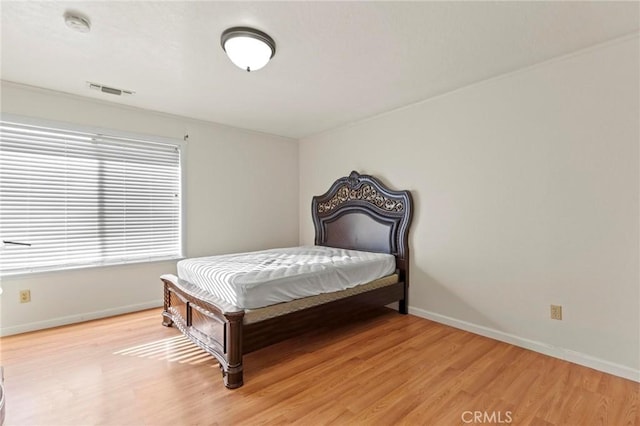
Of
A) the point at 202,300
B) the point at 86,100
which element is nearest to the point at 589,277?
the point at 202,300

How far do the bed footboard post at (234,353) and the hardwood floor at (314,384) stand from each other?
0.23 feet

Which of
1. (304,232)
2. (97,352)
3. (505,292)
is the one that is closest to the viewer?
(97,352)

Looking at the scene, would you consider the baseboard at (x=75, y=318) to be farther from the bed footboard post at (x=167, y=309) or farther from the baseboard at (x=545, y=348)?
the baseboard at (x=545, y=348)

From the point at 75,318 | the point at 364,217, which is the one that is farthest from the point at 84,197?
the point at 364,217

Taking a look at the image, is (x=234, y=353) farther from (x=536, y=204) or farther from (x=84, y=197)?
(x=536, y=204)

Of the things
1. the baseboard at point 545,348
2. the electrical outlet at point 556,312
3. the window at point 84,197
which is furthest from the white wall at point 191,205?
the electrical outlet at point 556,312

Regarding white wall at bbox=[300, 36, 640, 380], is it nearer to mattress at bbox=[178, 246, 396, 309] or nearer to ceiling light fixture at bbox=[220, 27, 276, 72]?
A: mattress at bbox=[178, 246, 396, 309]

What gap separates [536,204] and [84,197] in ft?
14.4

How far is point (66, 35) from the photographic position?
6.91 ft

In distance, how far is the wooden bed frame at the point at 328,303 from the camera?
2.15 metres

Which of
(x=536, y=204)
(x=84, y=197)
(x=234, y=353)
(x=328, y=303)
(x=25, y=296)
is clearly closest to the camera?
(x=234, y=353)

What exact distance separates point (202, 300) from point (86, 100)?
2.59m

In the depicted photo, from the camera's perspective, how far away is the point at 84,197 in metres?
3.27

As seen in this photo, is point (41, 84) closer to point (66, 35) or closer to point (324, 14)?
point (66, 35)
